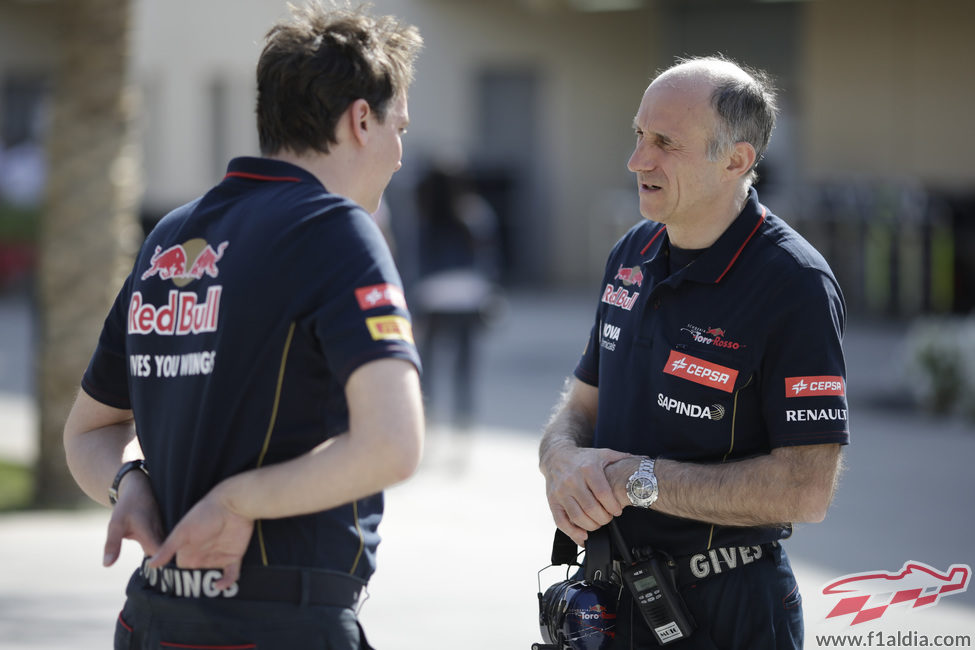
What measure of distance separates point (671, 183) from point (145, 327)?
1.21 meters

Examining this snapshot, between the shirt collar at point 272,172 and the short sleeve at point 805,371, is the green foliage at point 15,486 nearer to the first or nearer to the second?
the shirt collar at point 272,172

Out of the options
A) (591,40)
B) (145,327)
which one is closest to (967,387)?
(145,327)

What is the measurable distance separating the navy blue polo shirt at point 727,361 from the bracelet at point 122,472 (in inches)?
42.0

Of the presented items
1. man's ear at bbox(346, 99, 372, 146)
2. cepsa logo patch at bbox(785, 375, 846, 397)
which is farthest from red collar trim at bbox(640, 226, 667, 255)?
man's ear at bbox(346, 99, 372, 146)

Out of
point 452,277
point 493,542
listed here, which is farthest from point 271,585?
point 452,277

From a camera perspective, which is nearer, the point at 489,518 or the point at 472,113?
the point at 489,518

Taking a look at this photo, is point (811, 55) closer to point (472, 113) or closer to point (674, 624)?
point (472, 113)

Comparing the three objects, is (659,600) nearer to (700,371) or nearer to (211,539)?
(700,371)

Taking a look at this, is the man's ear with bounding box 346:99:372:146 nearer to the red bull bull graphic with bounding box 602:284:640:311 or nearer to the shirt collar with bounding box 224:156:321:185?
the shirt collar with bounding box 224:156:321:185

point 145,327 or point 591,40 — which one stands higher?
point 591,40

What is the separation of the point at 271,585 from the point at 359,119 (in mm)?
868

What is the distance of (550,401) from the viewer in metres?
10.2

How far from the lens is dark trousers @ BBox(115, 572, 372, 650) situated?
215cm

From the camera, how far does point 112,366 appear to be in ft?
8.07
